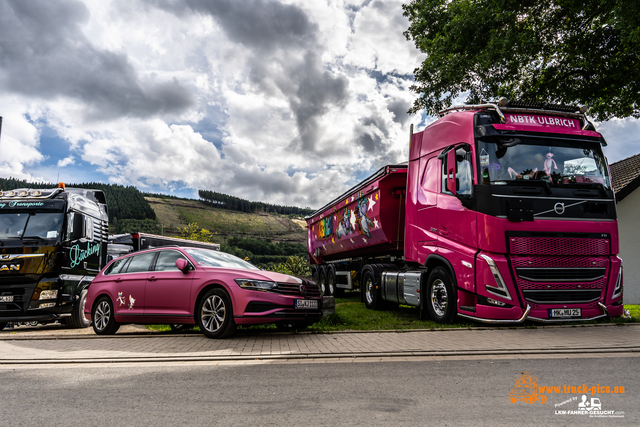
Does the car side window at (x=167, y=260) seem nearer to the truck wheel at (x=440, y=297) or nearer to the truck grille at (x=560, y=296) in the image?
the truck wheel at (x=440, y=297)

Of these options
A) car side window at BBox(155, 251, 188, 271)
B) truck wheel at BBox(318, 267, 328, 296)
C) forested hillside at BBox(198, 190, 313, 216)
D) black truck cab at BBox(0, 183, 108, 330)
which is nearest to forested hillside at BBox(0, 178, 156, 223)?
forested hillside at BBox(198, 190, 313, 216)

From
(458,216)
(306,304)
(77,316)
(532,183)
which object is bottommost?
(77,316)

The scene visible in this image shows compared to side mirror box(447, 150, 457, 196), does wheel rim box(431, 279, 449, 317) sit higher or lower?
lower

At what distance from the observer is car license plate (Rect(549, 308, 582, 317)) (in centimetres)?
788

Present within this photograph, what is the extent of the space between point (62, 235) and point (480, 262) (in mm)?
9300

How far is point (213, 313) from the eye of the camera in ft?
25.1

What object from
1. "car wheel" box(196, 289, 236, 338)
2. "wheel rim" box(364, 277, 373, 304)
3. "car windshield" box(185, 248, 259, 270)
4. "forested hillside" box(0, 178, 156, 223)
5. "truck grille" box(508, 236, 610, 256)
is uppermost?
"forested hillside" box(0, 178, 156, 223)

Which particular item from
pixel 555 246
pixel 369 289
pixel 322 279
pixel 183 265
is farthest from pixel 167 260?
pixel 322 279

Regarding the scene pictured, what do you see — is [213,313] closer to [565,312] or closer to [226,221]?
[565,312]

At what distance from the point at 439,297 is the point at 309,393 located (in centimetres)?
561

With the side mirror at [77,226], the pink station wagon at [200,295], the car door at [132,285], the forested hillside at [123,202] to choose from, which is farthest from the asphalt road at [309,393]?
the forested hillside at [123,202]

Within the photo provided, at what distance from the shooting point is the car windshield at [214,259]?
319 inches

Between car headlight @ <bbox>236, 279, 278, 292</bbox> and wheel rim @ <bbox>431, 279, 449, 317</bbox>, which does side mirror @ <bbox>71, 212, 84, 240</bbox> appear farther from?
wheel rim @ <bbox>431, 279, 449, 317</bbox>

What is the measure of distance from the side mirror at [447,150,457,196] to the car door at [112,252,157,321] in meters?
5.64
